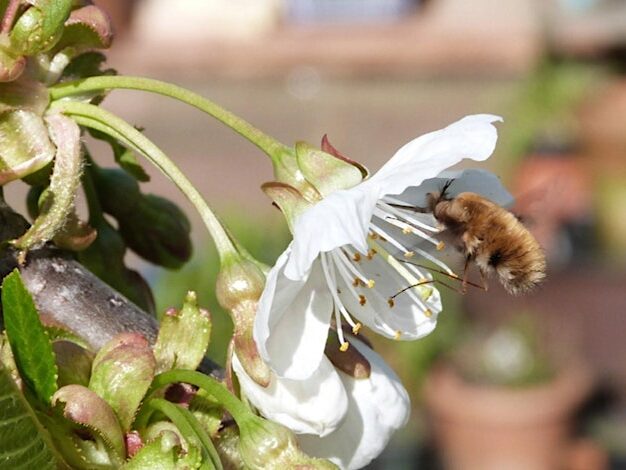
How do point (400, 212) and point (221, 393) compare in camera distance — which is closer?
point (221, 393)

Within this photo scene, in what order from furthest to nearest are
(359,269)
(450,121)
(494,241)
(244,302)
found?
(450,121) < (494,241) < (359,269) < (244,302)

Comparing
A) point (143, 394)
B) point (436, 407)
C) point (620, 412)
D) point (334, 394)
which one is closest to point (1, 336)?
Answer: point (143, 394)

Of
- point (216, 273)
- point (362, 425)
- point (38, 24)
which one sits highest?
point (38, 24)

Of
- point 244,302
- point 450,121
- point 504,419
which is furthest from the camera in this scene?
point 450,121

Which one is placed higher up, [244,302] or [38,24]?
[38,24]

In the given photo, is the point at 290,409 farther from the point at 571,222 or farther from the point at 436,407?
the point at 571,222

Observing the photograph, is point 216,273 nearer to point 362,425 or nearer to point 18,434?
point 362,425

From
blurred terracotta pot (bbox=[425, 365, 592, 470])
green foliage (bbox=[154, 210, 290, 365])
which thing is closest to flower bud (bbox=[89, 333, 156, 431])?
green foliage (bbox=[154, 210, 290, 365])

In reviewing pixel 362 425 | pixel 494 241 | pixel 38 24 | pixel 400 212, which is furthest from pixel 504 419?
pixel 38 24
